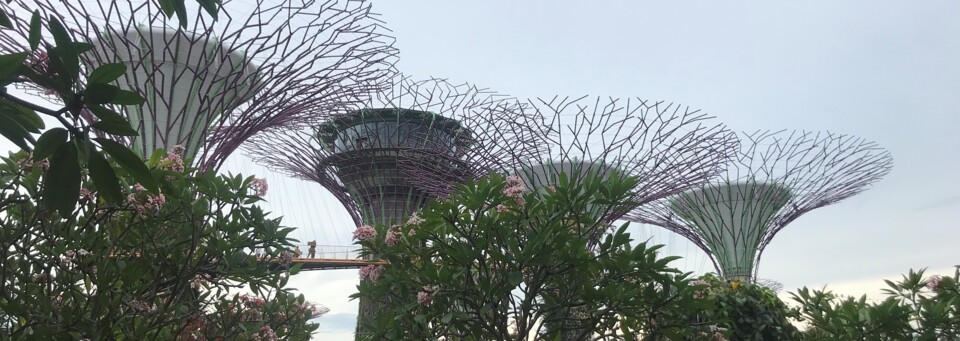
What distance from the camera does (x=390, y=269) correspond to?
516 cm

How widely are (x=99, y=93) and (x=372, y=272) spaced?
428cm

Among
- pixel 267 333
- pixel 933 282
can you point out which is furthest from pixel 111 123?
pixel 933 282

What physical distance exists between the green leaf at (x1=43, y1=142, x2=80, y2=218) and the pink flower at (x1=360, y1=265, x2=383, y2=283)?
13.2 ft

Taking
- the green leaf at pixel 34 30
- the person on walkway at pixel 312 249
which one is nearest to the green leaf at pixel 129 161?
the green leaf at pixel 34 30

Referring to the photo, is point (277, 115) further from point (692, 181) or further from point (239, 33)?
point (692, 181)

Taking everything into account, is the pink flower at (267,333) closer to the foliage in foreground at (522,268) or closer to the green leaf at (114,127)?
the foliage in foreground at (522,268)

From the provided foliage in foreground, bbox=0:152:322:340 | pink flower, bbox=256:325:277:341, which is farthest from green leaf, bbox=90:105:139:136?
pink flower, bbox=256:325:277:341

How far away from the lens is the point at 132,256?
14.2 feet

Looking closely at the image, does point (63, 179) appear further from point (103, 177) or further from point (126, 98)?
point (126, 98)

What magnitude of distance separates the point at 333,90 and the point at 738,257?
17502mm

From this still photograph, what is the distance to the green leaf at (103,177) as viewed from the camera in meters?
1.43

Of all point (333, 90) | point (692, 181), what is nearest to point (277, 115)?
point (333, 90)

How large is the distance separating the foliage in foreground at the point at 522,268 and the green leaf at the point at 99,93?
2951 mm

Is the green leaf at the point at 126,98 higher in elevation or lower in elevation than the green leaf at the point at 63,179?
higher
